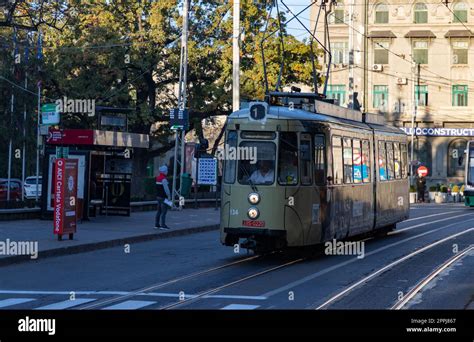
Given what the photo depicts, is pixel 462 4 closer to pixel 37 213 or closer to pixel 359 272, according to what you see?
pixel 37 213

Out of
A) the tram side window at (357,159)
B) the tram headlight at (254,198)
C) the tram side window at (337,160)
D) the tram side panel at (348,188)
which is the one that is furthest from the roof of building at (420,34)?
the tram headlight at (254,198)

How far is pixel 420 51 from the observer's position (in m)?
67.6

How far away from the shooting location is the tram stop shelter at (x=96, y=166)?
27438 millimetres

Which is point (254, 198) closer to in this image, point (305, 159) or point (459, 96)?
point (305, 159)

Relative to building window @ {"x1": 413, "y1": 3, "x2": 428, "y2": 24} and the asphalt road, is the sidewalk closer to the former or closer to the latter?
the asphalt road

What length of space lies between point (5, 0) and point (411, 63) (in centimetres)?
4480

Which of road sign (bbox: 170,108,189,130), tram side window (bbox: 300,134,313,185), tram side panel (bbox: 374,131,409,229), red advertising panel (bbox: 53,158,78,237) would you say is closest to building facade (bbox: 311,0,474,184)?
road sign (bbox: 170,108,189,130)

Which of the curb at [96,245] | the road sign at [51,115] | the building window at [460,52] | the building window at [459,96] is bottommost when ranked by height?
the curb at [96,245]

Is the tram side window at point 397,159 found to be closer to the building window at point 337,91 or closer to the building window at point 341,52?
the building window at point 337,91

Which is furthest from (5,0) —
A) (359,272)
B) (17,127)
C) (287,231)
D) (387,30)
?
(387,30)

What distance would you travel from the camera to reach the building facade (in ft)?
218

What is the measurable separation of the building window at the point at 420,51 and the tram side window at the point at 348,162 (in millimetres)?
48572

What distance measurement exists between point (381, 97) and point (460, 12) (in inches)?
333

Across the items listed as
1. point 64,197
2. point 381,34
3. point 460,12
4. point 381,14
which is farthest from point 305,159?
point 381,14
